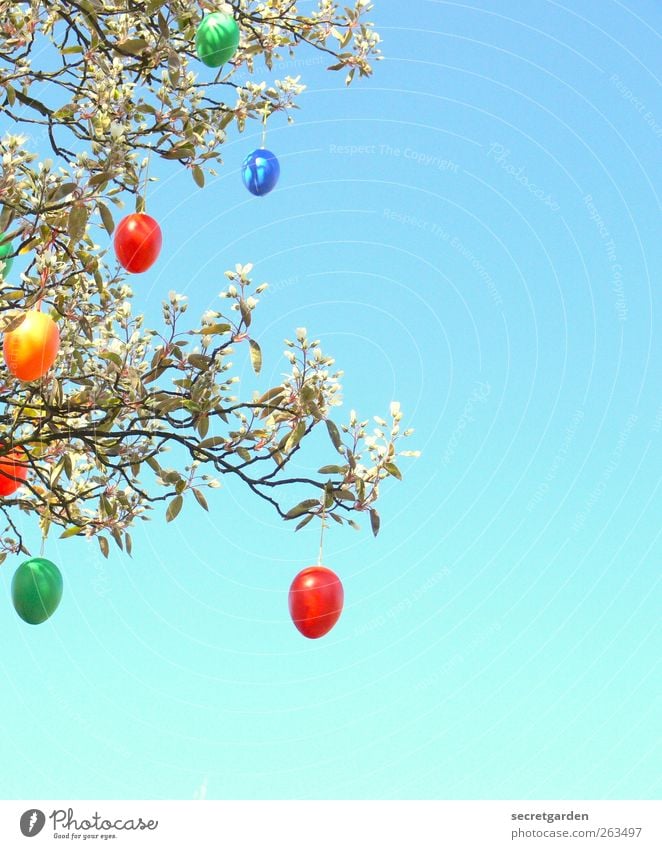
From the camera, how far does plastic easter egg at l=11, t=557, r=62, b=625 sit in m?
5.29

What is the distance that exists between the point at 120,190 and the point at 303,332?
5.32 feet

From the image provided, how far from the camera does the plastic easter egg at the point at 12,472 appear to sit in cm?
523

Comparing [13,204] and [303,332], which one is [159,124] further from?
[303,332]

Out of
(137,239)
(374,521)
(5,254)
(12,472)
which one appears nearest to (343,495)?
(374,521)

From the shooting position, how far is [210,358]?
4.90m

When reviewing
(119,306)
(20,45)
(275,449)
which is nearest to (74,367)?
(119,306)

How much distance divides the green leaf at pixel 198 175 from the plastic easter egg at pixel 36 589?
228cm

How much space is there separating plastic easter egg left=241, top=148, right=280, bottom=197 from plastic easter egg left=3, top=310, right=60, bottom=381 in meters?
2.70

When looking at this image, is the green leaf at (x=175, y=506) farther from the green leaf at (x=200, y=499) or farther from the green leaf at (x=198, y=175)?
the green leaf at (x=198, y=175)

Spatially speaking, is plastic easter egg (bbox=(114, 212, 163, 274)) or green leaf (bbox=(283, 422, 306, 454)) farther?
plastic easter egg (bbox=(114, 212, 163, 274))

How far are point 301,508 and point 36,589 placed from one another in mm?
1555

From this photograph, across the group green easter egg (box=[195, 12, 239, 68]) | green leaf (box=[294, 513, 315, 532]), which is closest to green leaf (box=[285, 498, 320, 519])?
green leaf (box=[294, 513, 315, 532])

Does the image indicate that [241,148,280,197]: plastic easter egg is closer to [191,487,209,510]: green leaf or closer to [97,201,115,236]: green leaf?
[97,201,115,236]: green leaf

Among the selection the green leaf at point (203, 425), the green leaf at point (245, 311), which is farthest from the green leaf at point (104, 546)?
the green leaf at point (245, 311)
